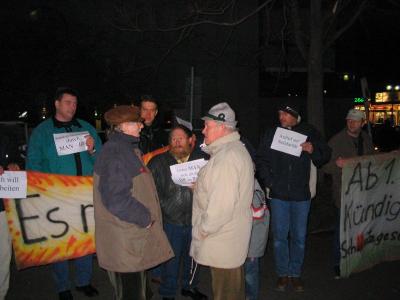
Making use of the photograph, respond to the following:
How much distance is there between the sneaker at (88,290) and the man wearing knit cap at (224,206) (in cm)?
179

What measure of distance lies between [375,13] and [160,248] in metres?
10.9

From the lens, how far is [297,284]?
15.4ft

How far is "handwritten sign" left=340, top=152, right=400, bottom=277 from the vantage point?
4801 mm

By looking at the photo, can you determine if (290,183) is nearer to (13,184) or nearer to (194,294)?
(194,294)

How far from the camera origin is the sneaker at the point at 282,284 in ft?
15.5

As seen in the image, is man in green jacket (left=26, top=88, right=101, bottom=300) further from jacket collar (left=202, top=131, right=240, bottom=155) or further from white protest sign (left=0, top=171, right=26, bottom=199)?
jacket collar (left=202, top=131, right=240, bottom=155)

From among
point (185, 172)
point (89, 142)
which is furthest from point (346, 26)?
point (89, 142)

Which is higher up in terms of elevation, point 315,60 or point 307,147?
point 315,60

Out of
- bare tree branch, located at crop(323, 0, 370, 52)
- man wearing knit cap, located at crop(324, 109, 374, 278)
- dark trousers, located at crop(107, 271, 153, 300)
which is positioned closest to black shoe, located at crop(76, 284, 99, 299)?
dark trousers, located at crop(107, 271, 153, 300)

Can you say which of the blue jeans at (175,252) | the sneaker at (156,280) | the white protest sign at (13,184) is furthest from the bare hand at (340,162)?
the white protest sign at (13,184)

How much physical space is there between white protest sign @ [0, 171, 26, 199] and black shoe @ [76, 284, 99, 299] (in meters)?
1.18

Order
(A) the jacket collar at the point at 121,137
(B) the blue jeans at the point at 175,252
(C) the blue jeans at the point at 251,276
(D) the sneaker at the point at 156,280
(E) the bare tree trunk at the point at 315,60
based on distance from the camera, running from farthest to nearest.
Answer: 1. (E) the bare tree trunk at the point at 315,60
2. (D) the sneaker at the point at 156,280
3. (B) the blue jeans at the point at 175,252
4. (C) the blue jeans at the point at 251,276
5. (A) the jacket collar at the point at 121,137

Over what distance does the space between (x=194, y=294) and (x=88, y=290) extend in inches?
44.2

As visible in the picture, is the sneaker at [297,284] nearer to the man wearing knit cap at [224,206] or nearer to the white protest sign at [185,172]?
the man wearing knit cap at [224,206]
